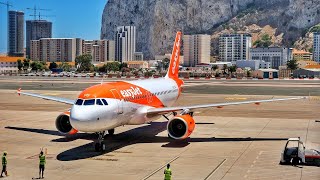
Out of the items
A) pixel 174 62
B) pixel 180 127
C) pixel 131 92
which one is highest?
pixel 174 62

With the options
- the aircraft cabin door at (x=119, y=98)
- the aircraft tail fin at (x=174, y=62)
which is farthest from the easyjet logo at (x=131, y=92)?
the aircraft tail fin at (x=174, y=62)

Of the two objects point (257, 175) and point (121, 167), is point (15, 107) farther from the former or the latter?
point (257, 175)

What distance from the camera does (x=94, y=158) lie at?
3148cm

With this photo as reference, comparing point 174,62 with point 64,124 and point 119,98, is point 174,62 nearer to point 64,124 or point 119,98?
point 64,124

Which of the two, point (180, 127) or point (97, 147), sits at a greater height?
point (180, 127)

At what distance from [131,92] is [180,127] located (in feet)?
14.7

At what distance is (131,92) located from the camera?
122ft

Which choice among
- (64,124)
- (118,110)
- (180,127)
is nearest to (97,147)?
(118,110)

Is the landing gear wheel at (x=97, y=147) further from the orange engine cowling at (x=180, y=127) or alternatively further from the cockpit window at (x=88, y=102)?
the orange engine cowling at (x=180, y=127)

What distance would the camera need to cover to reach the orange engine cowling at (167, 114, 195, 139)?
35.6m

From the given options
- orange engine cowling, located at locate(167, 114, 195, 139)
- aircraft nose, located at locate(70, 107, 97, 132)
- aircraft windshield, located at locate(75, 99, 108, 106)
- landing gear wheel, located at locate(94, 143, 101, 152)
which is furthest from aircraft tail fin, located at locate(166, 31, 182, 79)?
aircraft nose, located at locate(70, 107, 97, 132)

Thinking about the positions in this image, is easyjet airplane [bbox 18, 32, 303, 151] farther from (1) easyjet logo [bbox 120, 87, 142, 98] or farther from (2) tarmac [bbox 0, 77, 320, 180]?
(2) tarmac [bbox 0, 77, 320, 180]

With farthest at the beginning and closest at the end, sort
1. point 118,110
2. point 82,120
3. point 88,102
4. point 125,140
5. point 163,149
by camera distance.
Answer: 1. point 125,140
2. point 163,149
3. point 118,110
4. point 88,102
5. point 82,120

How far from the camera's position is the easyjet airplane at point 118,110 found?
31.2 metres
